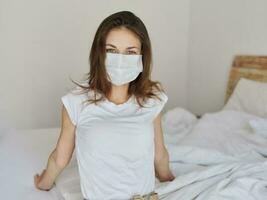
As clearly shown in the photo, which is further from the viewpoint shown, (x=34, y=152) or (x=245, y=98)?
(x=245, y=98)

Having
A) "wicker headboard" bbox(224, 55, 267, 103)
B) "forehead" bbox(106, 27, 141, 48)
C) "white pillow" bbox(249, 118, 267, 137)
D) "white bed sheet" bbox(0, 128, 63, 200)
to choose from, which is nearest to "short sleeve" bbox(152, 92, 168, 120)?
"forehead" bbox(106, 27, 141, 48)

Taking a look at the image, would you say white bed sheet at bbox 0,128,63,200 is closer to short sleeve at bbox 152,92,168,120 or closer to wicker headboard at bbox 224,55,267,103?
short sleeve at bbox 152,92,168,120

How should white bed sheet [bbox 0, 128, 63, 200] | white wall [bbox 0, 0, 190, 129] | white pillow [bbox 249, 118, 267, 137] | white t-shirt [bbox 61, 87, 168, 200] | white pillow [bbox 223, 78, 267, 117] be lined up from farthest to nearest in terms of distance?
1. white wall [bbox 0, 0, 190, 129]
2. white pillow [bbox 223, 78, 267, 117]
3. white pillow [bbox 249, 118, 267, 137]
4. white bed sheet [bbox 0, 128, 63, 200]
5. white t-shirt [bbox 61, 87, 168, 200]

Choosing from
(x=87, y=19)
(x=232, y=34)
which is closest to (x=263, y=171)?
(x=232, y=34)

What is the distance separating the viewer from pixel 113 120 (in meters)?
1.00

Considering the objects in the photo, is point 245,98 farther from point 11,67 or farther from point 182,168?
point 11,67

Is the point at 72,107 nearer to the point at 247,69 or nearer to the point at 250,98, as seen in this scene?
the point at 250,98

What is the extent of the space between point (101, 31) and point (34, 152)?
0.94m

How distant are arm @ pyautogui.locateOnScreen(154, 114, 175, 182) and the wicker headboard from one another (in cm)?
118

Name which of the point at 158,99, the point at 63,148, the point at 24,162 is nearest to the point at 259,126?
the point at 158,99

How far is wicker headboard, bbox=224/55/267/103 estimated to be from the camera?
2104 mm

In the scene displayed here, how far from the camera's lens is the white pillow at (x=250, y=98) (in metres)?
1.92

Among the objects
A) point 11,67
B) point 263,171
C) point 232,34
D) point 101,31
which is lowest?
point 263,171

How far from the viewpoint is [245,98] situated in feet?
6.77
